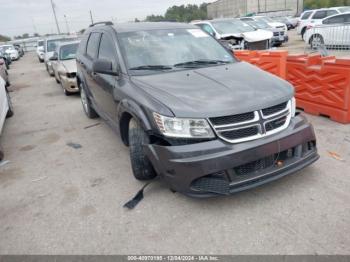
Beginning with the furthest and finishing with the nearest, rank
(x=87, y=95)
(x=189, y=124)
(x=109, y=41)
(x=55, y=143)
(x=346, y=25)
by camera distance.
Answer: (x=346, y=25)
(x=87, y=95)
(x=55, y=143)
(x=109, y=41)
(x=189, y=124)

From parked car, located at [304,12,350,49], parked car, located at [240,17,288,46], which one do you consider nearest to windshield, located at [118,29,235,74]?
parked car, located at [304,12,350,49]

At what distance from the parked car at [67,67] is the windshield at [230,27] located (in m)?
6.07

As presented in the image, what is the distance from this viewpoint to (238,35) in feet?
40.7

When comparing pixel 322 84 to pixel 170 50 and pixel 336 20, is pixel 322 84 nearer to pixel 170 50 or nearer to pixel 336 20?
pixel 170 50

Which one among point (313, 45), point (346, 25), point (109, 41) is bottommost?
point (313, 45)

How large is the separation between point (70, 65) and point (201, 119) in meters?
7.49

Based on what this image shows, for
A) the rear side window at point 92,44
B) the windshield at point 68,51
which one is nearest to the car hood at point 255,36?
the windshield at point 68,51

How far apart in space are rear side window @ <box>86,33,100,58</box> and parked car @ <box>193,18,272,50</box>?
7.10 m

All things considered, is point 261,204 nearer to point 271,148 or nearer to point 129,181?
point 271,148

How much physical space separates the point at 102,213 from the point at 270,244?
171cm

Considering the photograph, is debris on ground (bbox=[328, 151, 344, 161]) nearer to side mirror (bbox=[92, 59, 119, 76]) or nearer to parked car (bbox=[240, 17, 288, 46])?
side mirror (bbox=[92, 59, 119, 76])

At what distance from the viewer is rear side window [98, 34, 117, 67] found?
4105 millimetres

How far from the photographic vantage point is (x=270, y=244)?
259cm

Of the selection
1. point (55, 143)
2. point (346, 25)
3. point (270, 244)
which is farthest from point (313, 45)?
point (270, 244)
